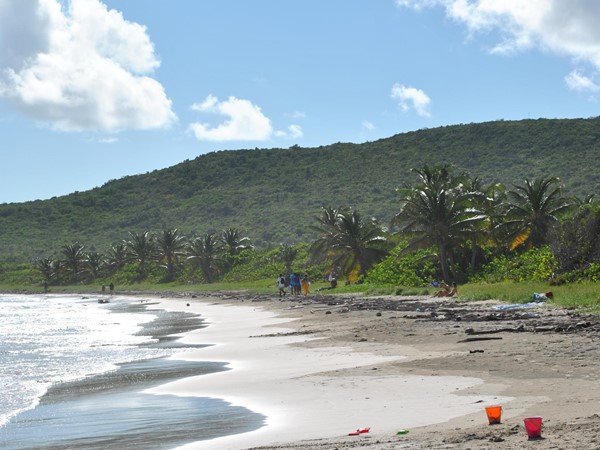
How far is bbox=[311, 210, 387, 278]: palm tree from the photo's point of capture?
174 feet

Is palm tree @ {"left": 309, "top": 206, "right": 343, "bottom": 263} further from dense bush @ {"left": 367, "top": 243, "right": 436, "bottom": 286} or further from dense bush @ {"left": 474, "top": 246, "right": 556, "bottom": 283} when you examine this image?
dense bush @ {"left": 474, "top": 246, "right": 556, "bottom": 283}

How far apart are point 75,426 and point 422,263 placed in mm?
39952

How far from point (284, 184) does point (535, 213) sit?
4485 inches

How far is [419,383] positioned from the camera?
10539 millimetres

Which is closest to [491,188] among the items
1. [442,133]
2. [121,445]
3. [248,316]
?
[248,316]

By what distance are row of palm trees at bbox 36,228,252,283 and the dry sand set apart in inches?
2518

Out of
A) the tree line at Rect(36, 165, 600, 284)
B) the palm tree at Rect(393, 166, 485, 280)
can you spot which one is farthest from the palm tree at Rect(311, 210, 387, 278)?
the palm tree at Rect(393, 166, 485, 280)

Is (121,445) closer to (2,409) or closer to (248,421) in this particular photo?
(248,421)

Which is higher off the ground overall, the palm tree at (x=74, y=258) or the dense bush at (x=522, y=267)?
the palm tree at (x=74, y=258)

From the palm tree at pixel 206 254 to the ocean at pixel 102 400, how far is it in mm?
58690

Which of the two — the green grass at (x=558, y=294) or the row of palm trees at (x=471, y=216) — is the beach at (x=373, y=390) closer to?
the green grass at (x=558, y=294)

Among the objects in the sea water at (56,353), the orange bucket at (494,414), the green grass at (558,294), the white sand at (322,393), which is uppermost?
the green grass at (558,294)

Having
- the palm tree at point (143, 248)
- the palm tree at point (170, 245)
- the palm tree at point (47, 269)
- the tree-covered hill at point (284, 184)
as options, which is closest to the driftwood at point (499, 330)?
the palm tree at point (170, 245)

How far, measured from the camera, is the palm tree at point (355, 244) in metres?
53.2
